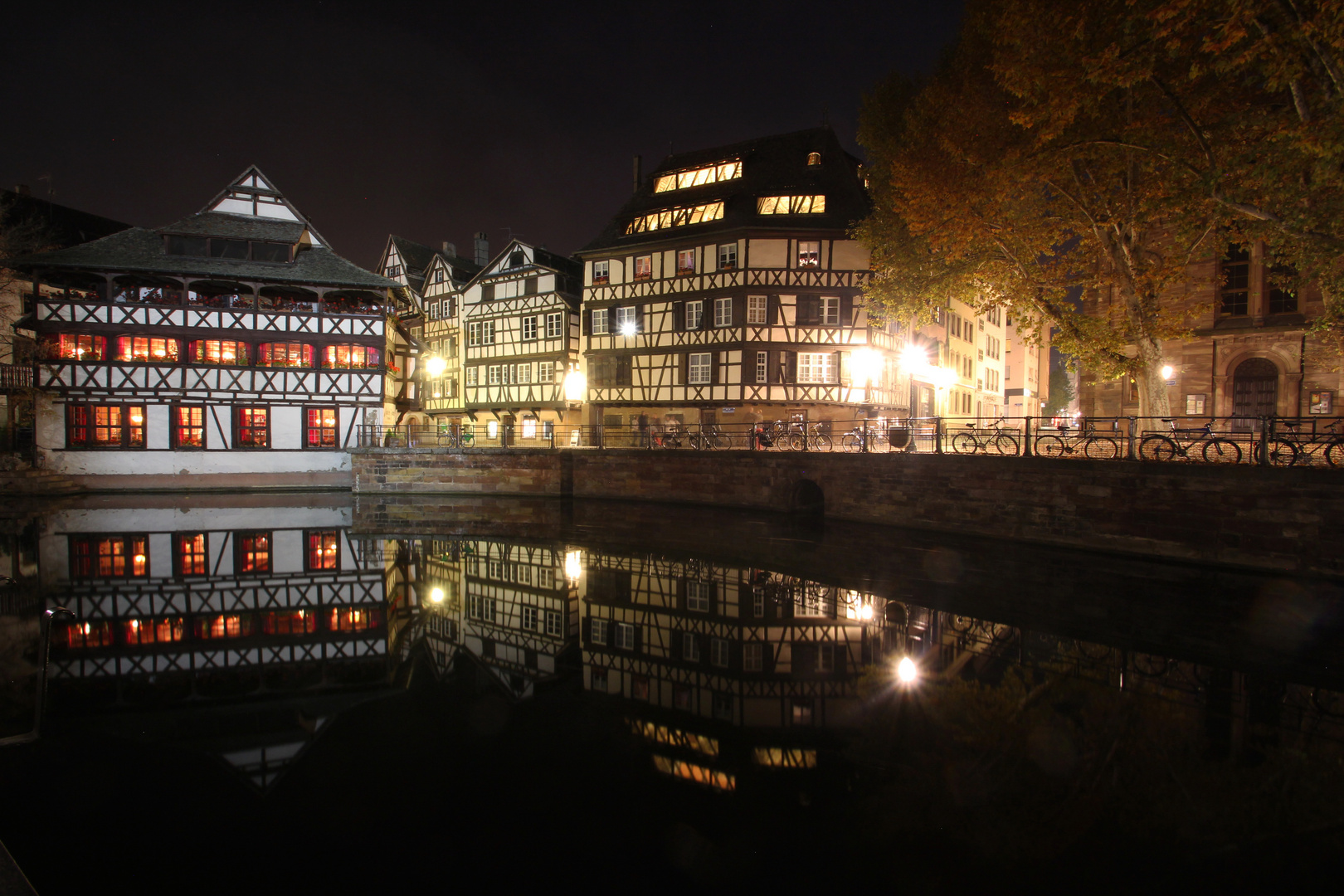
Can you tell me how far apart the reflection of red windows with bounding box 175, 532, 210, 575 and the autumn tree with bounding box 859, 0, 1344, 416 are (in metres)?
19.4

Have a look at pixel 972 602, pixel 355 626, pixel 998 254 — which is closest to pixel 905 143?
pixel 998 254

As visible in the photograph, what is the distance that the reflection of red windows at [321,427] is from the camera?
99.1 feet

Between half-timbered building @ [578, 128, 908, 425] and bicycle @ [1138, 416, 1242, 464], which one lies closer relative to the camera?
bicycle @ [1138, 416, 1242, 464]

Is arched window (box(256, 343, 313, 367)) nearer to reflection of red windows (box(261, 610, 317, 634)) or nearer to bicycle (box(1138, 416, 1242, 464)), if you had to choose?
reflection of red windows (box(261, 610, 317, 634))

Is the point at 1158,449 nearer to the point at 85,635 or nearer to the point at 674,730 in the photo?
the point at 674,730

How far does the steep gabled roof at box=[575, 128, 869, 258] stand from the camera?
30.3 metres

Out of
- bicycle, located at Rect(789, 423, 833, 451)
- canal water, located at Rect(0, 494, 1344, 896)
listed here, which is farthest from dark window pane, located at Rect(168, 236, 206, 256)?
bicycle, located at Rect(789, 423, 833, 451)

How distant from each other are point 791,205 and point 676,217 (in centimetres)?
573

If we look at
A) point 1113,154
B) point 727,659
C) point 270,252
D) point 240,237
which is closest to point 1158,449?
point 1113,154

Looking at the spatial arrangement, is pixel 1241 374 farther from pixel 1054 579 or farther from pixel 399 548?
pixel 399 548

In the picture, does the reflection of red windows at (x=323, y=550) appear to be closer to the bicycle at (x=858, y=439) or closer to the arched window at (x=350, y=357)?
the bicycle at (x=858, y=439)

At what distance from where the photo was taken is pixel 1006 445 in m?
18.0

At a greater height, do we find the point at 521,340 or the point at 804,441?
the point at 521,340

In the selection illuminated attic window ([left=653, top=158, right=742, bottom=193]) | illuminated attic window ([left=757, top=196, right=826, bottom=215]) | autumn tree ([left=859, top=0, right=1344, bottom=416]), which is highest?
illuminated attic window ([left=653, top=158, right=742, bottom=193])
